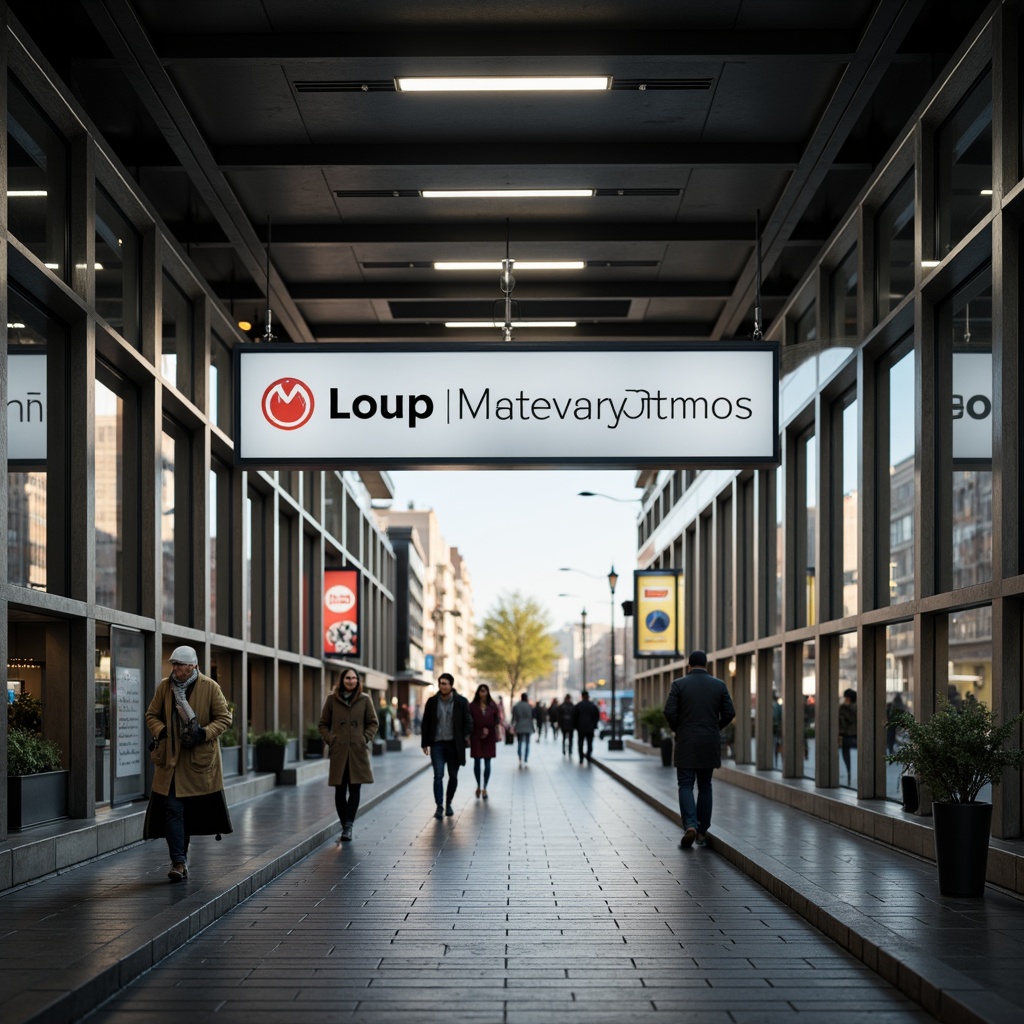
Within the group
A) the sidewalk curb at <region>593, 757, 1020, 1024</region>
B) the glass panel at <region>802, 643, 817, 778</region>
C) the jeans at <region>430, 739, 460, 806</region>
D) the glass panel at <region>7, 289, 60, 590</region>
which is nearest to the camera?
the sidewalk curb at <region>593, 757, 1020, 1024</region>

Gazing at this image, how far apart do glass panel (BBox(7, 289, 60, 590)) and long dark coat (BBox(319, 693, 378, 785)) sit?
346 centimetres

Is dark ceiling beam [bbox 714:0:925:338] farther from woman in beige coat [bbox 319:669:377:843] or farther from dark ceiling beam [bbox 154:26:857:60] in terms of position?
woman in beige coat [bbox 319:669:377:843]

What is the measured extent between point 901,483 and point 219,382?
1112 cm

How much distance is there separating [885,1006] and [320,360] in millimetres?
7656

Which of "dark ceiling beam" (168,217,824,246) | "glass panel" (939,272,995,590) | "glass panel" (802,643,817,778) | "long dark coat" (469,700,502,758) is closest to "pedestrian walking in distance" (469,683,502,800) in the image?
"long dark coat" (469,700,502,758)

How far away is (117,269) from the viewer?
16.2 meters

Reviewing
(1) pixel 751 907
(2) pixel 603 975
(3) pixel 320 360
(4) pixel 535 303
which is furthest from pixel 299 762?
(2) pixel 603 975

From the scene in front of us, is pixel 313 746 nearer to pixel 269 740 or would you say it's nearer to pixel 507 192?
pixel 269 740

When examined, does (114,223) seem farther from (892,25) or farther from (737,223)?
(892,25)

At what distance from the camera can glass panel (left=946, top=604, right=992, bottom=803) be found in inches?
500

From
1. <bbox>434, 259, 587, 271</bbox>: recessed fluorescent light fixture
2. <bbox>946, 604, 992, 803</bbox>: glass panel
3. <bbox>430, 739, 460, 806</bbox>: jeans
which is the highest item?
<bbox>434, 259, 587, 271</bbox>: recessed fluorescent light fixture

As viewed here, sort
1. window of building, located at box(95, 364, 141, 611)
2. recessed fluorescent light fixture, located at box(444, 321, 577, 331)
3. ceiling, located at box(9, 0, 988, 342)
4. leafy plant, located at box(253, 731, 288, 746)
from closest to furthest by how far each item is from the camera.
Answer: ceiling, located at box(9, 0, 988, 342) → window of building, located at box(95, 364, 141, 611) → recessed fluorescent light fixture, located at box(444, 321, 577, 331) → leafy plant, located at box(253, 731, 288, 746)

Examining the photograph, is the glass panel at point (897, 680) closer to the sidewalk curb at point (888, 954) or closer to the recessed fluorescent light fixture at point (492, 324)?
the sidewalk curb at point (888, 954)

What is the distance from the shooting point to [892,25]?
474 inches
